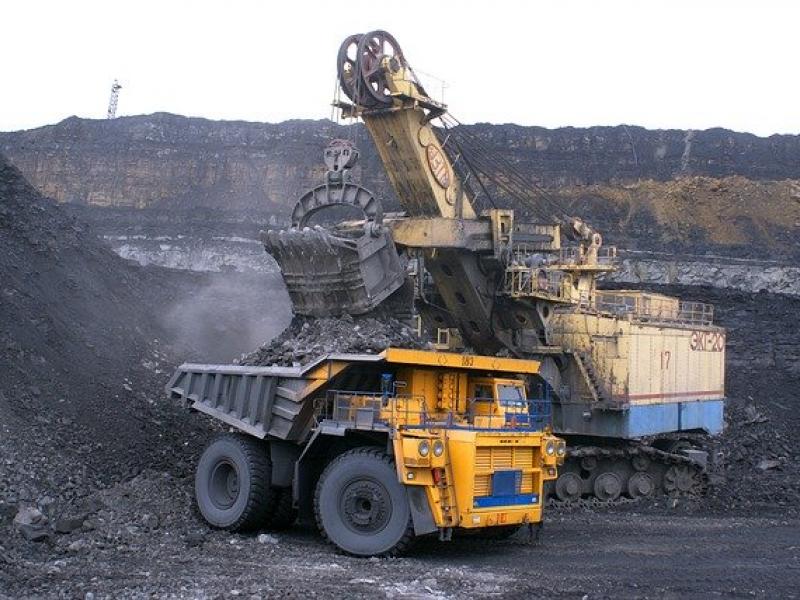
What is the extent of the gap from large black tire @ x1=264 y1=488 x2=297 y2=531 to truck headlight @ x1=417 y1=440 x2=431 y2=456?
2.34 metres

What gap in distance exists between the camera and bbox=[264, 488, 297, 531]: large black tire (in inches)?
426

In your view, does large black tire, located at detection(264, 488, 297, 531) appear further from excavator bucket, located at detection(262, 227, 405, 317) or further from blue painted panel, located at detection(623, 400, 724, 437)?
blue painted panel, located at detection(623, 400, 724, 437)

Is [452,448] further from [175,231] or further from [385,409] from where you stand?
[175,231]

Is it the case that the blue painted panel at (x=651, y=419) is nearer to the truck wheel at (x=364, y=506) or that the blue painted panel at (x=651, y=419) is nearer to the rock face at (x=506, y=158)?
the truck wheel at (x=364, y=506)

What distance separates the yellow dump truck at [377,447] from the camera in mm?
9273

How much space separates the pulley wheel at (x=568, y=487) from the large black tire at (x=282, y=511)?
4.99 m

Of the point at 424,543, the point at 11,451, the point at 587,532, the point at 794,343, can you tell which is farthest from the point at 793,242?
the point at 11,451

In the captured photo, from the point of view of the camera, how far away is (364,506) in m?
9.68

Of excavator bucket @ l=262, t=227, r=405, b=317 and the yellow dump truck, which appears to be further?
excavator bucket @ l=262, t=227, r=405, b=317

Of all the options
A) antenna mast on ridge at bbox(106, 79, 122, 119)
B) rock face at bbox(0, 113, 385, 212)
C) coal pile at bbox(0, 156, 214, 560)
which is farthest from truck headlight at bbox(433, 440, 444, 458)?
antenna mast on ridge at bbox(106, 79, 122, 119)

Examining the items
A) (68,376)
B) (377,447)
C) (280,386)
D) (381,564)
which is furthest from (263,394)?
(68,376)

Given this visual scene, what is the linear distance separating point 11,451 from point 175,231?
77.2 ft

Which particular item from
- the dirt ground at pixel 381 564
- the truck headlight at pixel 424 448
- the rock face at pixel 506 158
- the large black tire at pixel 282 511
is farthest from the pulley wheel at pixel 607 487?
the rock face at pixel 506 158

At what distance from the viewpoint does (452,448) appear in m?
9.30
